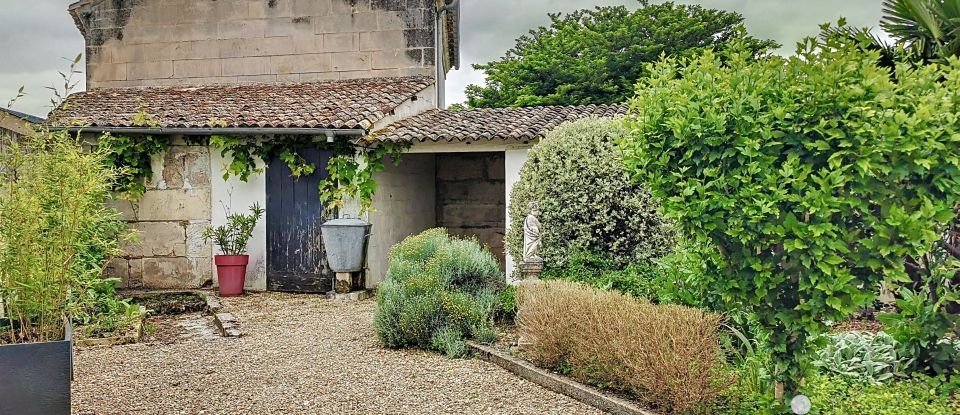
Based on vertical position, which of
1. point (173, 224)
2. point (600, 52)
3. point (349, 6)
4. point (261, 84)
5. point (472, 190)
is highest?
point (600, 52)

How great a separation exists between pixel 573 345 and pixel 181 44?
1124 cm

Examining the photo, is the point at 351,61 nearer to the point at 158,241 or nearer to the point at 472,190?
the point at 472,190

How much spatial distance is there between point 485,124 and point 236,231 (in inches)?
160

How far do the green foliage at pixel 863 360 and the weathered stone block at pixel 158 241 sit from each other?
30.6ft

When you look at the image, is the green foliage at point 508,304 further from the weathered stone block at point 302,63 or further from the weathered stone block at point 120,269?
the weathered stone block at point 302,63

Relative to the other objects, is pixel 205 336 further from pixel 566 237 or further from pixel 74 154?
pixel 566 237

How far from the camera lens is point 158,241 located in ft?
36.6

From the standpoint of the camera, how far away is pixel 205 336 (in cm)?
739

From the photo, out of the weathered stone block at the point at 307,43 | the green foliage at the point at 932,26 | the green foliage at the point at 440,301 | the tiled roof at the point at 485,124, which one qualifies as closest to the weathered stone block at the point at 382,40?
the weathered stone block at the point at 307,43

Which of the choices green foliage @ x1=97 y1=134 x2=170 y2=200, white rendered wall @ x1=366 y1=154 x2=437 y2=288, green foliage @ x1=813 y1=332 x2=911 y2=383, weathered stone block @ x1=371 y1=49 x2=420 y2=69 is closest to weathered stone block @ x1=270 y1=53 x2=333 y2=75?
weathered stone block @ x1=371 y1=49 x2=420 y2=69

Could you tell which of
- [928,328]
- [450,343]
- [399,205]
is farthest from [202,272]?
[928,328]

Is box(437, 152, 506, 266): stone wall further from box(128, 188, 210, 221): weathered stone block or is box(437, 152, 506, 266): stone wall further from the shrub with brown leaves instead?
the shrub with brown leaves

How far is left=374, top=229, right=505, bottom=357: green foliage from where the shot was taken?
649 cm

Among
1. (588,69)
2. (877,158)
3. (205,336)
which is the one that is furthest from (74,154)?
(588,69)
